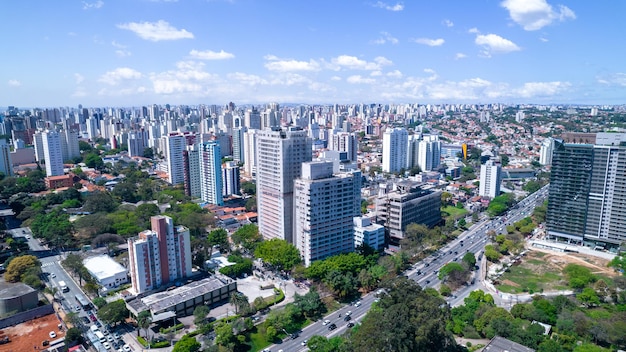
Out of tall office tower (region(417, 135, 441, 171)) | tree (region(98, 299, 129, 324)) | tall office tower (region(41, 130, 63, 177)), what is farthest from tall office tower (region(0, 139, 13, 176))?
tall office tower (region(417, 135, 441, 171))

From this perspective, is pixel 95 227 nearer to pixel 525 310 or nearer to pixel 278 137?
pixel 278 137

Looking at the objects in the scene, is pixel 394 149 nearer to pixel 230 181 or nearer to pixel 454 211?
pixel 454 211

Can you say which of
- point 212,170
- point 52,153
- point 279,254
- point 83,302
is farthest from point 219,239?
point 52,153

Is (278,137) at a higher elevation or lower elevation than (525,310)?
higher

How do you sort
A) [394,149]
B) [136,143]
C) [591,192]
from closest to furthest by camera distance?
1. [591,192]
2. [394,149]
3. [136,143]

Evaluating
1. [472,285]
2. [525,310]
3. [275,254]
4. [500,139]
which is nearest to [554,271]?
[472,285]

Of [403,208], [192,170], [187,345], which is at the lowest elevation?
[187,345]
